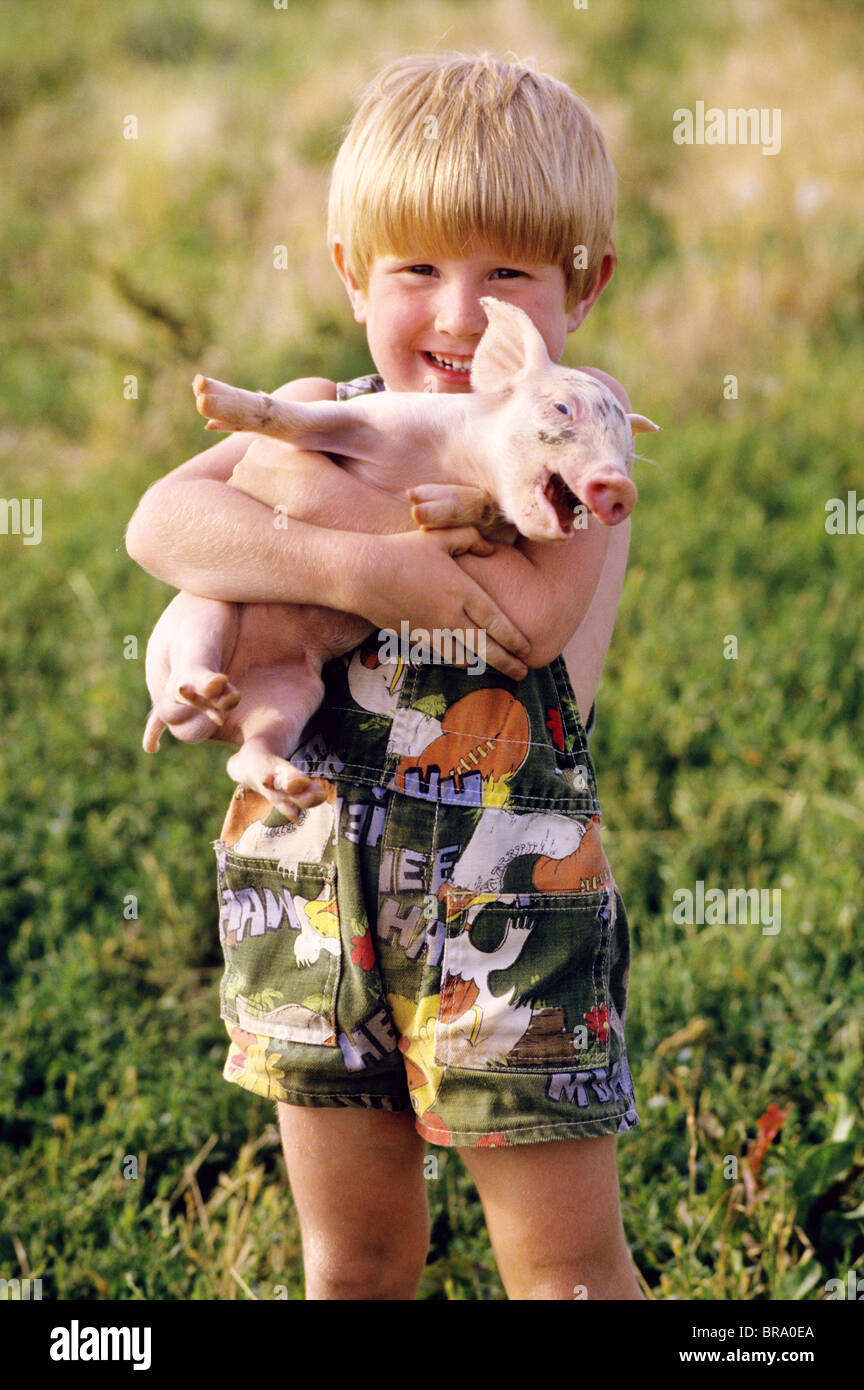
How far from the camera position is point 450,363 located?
81.0 inches

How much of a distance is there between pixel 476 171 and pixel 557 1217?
151 centimetres

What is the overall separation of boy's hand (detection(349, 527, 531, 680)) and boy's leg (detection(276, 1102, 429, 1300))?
2.64 feet

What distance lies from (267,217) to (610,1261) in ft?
24.6

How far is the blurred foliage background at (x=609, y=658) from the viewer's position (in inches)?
114

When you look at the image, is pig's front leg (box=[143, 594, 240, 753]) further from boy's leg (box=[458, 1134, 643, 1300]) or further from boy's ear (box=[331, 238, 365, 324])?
boy's leg (box=[458, 1134, 643, 1300])

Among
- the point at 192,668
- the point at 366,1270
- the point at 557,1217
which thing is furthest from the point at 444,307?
the point at 366,1270

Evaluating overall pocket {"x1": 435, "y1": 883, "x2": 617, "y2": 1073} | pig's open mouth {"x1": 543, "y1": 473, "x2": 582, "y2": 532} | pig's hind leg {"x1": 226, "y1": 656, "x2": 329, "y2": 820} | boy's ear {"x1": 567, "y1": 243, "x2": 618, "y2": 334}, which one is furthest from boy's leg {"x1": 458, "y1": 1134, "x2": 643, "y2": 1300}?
boy's ear {"x1": 567, "y1": 243, "x2": 618, "y2": 334}

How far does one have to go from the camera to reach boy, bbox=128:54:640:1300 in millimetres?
1953

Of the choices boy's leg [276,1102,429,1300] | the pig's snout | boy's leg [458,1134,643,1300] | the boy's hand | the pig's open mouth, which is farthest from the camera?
boy's leg [276,1102,429,1300]

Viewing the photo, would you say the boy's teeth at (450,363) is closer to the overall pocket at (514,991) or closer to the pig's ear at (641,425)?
the pig's ear at (641,425)

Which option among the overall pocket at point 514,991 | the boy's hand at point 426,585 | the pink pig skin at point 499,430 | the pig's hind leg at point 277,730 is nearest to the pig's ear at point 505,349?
the pink pig skin at point 499,430

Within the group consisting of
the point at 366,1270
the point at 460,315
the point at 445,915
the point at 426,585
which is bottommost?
the point at 366,1270

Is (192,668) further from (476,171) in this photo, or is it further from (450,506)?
(476,171)
